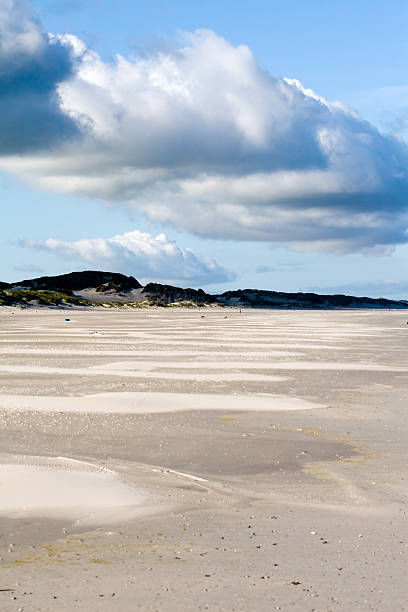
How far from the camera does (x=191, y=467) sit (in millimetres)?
10289

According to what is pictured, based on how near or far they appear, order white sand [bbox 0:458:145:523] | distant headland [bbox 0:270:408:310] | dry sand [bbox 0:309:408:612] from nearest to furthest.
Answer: dry sand [bbox 0:309:408:612]
white sand [bbox 0:458:145:523]
distant headland [bbox 0:270:408:310]

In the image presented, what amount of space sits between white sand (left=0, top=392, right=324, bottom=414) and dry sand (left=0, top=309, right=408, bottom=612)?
0.07 meters

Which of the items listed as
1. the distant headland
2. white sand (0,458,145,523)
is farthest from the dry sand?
the distant headland

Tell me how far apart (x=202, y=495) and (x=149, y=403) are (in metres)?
7.37

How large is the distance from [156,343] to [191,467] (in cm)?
2488

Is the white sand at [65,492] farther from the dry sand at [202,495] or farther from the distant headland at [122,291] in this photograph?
the distant headland at [122,291]

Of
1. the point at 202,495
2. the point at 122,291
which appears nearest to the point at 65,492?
the point at 202,495

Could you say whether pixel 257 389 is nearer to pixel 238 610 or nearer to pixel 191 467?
pixel 191 467

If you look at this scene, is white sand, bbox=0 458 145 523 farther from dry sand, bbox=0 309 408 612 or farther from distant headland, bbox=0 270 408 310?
distant headland, bbox=0 270 408 310

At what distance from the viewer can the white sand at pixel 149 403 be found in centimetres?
1522

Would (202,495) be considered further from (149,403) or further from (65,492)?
(149,403)

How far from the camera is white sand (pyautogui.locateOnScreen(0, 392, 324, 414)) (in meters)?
15.2

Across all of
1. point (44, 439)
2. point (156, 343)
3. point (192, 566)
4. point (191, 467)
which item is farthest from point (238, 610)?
point (156, 343)

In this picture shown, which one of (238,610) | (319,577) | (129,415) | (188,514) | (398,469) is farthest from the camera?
(129,415)
